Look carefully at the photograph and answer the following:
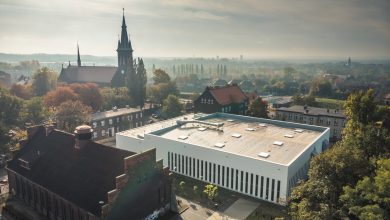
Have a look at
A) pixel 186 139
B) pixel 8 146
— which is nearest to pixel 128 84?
pixel 8 146

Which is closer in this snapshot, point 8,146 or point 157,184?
point 157,184

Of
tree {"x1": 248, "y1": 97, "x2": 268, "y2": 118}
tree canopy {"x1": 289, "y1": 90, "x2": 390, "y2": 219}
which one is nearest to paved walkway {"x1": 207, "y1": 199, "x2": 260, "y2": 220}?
tree canopy {"x1": 289, "y1": 90, "x2": 390, "y2": 219}

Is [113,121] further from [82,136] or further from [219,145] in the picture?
[82,136]

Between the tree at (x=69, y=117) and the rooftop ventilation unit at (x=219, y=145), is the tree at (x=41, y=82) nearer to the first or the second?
the tree at (x=69, y=117)

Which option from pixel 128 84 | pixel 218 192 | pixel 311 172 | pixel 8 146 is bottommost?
pixel 218 192

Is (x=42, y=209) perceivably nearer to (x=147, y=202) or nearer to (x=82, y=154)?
(x=82, y=154)

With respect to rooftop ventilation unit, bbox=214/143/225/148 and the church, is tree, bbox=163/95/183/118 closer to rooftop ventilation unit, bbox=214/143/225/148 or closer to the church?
the church

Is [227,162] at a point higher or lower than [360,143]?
lower
